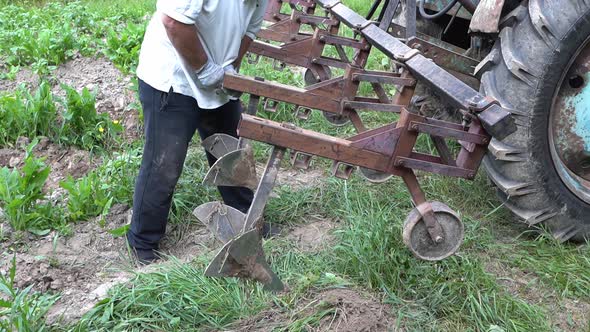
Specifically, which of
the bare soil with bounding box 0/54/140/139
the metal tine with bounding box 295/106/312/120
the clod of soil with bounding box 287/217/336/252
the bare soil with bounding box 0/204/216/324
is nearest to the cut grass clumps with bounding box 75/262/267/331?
the bare soil with bounding box 0/204/216/324

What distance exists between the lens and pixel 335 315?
232 cm

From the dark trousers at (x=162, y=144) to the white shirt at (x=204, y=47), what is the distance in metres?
0.05

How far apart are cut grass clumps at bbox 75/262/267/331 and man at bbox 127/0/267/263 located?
17.7 inches

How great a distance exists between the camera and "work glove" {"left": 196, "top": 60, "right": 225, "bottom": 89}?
264cm

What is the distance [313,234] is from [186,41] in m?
1.23

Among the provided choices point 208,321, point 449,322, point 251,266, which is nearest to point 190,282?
point 208,321

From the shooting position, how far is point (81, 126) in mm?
4129

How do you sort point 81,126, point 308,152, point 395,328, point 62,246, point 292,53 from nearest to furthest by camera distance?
point 308,152
point 395,328
point 62,246
point 292,53
point 81,126

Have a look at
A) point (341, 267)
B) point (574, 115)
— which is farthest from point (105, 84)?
point (574, 115)

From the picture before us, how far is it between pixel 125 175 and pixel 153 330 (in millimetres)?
1351

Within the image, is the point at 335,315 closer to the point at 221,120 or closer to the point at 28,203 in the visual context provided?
the point at 221,120

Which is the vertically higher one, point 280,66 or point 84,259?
point 280,66

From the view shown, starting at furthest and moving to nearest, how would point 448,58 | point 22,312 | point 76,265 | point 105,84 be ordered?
point 105,84 < point 448,58 < point 76,265 < point 22,312

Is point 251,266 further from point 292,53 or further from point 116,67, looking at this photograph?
point 116,67
